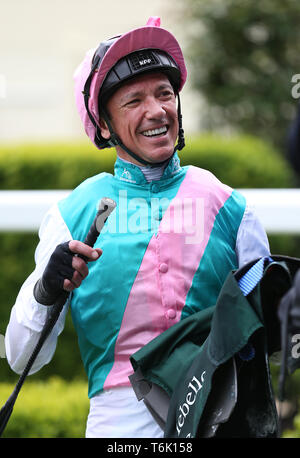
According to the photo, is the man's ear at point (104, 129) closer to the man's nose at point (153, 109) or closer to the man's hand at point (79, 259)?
the man's nose at point (153, 109)

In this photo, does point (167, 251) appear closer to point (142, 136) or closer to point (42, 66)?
point (142, 136)

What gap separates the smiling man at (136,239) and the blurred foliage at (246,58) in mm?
8358

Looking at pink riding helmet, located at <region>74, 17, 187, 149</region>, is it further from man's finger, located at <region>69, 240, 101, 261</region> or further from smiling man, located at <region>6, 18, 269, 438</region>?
man's finger, located at <region>69, 240, 101, 261</region>

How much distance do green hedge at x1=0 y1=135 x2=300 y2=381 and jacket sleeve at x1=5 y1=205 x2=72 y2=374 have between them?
2491 mm

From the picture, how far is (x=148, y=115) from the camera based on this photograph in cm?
262

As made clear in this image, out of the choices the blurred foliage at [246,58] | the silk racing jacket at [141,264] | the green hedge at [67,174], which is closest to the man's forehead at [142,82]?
the silk racing jacket at [141,264]

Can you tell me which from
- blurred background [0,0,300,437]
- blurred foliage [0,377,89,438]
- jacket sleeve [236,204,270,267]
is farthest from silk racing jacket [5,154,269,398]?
blurred foliage [0,377,89,438]

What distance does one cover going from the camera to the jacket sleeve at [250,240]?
2.59 meters

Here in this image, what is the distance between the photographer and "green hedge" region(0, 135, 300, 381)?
5309mm

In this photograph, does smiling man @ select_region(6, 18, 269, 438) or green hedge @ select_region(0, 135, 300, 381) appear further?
green hedge @ select_region(0, 135, 300, 381)

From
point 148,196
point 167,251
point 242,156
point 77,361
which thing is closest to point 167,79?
point 148,196

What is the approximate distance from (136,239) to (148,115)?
0.41 metres

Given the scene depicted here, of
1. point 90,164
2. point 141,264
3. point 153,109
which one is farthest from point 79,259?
point 90,164

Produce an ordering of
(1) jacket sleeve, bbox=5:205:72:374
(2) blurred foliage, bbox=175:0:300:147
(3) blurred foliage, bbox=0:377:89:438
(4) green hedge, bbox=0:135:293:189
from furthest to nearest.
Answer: (2) blurred foliage, bbox=175:0:300:147, (4) green hedge, bbox=0:135:293:189, (3) blurred foliage, bbox=0:377:89:438, (1) jacket sleeve, bbox=5:205:72:374
